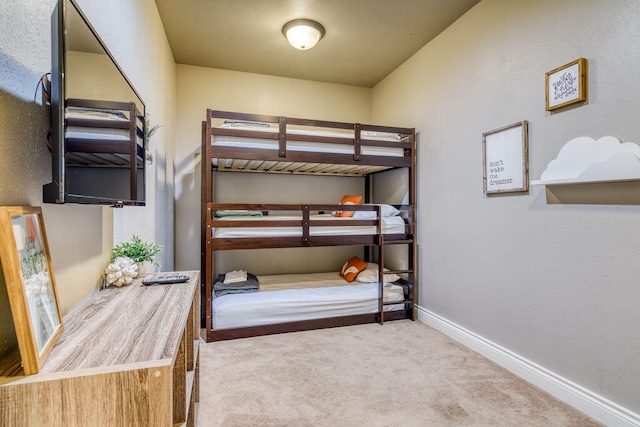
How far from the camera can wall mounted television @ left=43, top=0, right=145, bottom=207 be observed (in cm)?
85

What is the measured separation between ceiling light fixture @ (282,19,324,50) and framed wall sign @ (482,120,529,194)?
1.62 meters

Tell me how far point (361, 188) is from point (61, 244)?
11.0 feet

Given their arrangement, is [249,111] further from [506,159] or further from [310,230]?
[506,159]

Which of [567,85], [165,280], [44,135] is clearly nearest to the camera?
[44,135]

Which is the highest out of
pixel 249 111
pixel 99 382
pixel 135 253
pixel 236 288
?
pixel 249 111

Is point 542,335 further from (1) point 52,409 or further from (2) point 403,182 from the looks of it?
(1) point 52,409

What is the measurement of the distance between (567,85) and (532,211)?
2.46 ft

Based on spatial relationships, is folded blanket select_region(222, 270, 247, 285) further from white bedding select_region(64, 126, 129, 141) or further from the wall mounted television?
white bedding select_region(64, 126, 129, 141)

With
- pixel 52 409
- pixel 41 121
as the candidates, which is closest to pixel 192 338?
pixel 52 409

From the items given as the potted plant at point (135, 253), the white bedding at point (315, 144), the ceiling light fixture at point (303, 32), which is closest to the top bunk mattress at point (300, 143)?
the white bedding at point (315, 144)

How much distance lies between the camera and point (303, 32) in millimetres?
2646

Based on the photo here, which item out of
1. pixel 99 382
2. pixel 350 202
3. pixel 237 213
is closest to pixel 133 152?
pixel 99 382

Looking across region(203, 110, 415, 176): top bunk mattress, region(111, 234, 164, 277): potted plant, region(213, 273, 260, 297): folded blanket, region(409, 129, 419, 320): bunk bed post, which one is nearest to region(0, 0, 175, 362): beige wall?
region(111, 234, 164, 277): potted plant

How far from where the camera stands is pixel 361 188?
4.09 meters
